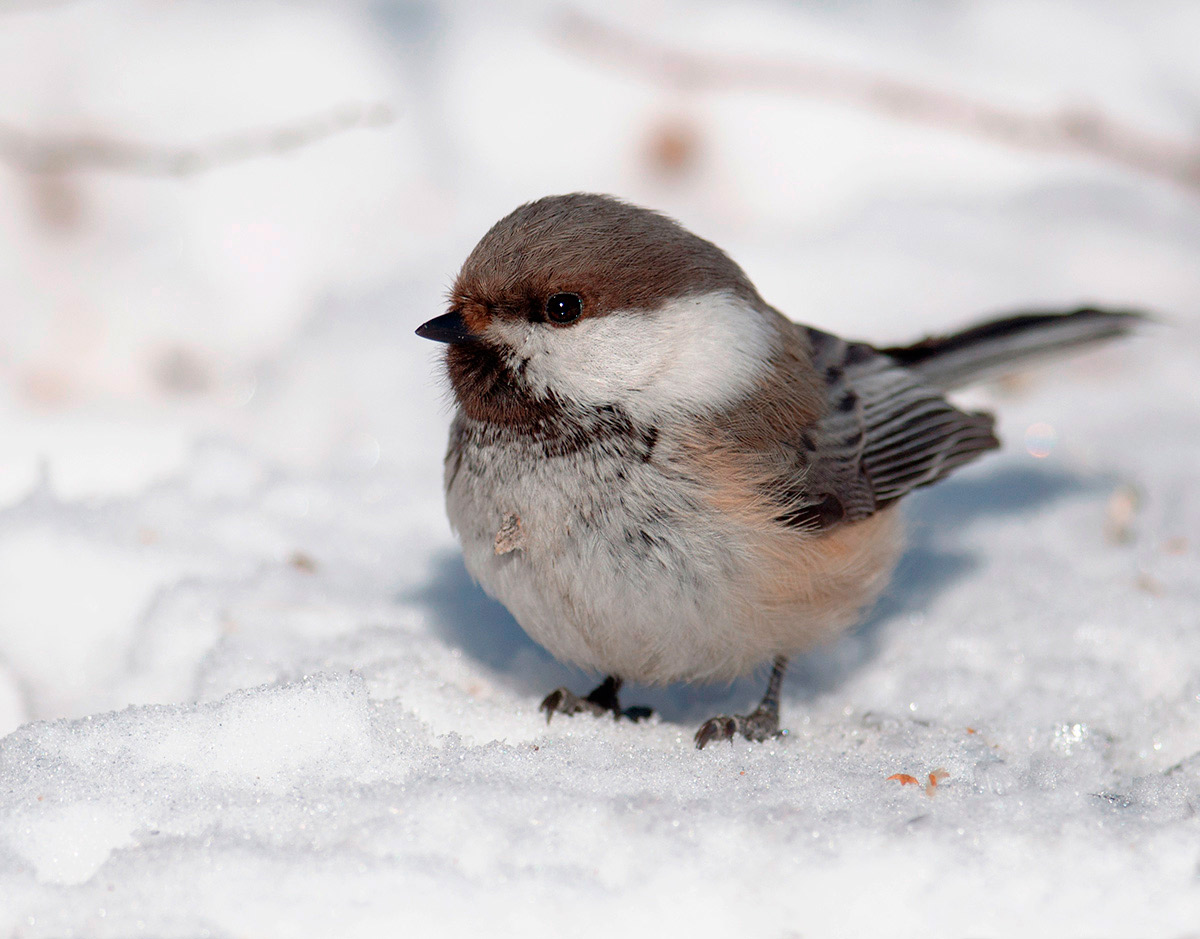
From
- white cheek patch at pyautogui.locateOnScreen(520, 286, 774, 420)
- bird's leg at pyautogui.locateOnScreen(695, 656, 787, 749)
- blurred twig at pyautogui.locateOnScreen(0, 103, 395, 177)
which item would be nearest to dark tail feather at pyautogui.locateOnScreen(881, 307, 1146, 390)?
white cheek patch at pyautogui.locateOnScreen(520, 286, 774, 420)

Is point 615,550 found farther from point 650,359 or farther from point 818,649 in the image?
point 818,649

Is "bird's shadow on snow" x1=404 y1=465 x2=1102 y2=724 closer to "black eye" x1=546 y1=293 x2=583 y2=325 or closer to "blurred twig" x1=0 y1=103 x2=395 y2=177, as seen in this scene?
"black eye" x1=546 y1=293 x2=583 y2=325

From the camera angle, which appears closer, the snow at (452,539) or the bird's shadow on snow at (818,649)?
the snow at (452,539)

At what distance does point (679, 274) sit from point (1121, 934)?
146 cm

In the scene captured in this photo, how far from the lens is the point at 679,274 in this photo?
2273 mm

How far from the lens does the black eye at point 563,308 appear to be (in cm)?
218

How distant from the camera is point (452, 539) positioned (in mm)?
3396

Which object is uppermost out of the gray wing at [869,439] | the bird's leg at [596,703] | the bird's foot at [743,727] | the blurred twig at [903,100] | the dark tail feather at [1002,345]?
the blurred twig at [903,100]

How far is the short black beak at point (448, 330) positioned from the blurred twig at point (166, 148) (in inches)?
97.9

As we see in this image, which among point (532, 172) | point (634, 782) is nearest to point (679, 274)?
point (634, 782)

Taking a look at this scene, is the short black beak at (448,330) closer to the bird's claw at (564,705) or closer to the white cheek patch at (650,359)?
the white cheek patch at (650,359)

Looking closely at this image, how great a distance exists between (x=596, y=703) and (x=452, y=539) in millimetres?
916

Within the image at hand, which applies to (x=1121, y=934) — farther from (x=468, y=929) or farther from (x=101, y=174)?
(x=101, y=174)

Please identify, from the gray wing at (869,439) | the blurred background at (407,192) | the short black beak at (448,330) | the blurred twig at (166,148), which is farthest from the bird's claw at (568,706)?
the blurred twig at (166,148)
